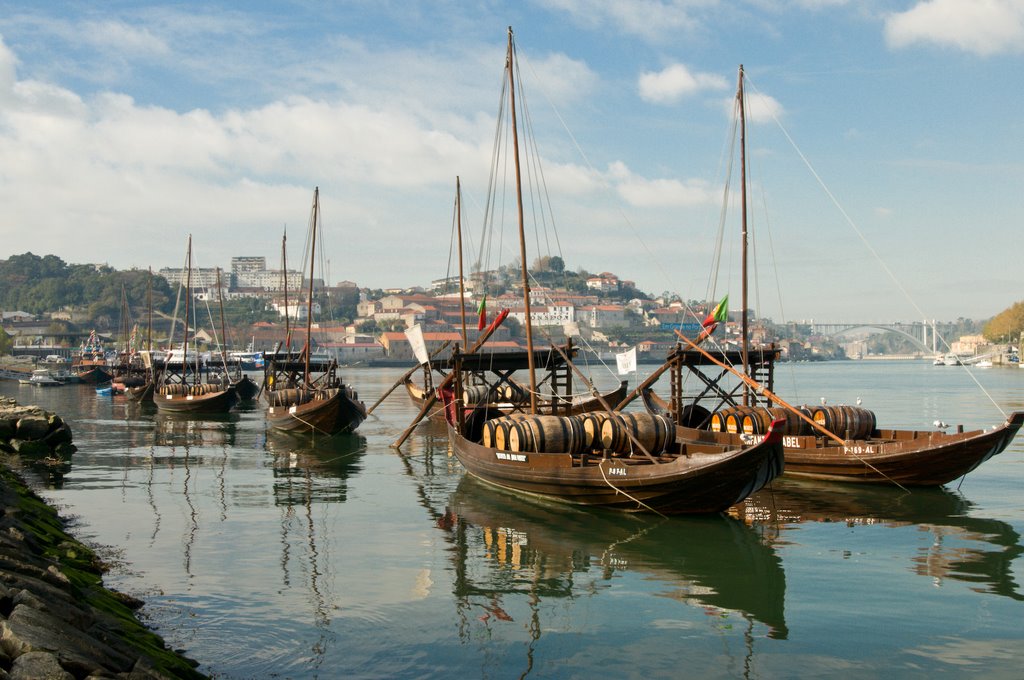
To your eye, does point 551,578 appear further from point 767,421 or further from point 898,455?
point 767,421

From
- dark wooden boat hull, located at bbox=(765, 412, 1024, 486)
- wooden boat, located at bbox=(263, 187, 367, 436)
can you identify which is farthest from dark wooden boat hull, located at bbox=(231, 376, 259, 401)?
dark wooden boat hull, located at bbox=(765, 412, 1024, 486)

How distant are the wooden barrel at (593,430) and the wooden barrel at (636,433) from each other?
19cm

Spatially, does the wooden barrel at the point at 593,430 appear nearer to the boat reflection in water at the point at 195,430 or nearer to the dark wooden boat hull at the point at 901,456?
the dark wooden boat hull at the point at 901,456

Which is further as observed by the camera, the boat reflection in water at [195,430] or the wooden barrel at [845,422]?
the boat reflection in water at [195,430]

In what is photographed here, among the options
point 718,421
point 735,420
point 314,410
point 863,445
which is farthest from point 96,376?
point 863,445

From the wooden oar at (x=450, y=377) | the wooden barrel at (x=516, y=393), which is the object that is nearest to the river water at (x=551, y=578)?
the wooden oar at (x=450, y=377)

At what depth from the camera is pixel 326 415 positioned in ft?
155

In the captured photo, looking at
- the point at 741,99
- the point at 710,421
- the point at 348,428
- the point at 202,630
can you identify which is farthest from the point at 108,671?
the point at 348,428

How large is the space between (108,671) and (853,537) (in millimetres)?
17228

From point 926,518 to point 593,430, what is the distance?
9.00m

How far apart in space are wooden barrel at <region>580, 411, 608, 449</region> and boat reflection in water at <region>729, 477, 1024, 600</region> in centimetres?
404

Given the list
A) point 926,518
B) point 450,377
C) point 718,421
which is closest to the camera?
point 926,518

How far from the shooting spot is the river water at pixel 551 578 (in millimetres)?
13367

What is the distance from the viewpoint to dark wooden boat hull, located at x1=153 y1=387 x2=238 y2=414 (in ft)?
216
